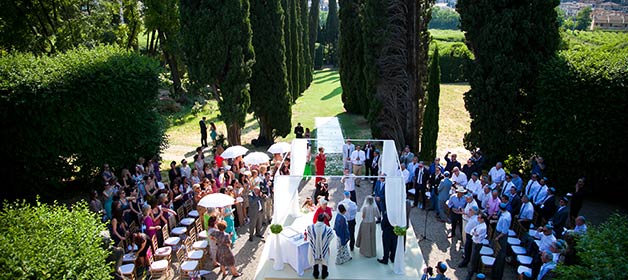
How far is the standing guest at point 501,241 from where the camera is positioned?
380 inches

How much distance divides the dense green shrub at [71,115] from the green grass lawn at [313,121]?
10.5 feet

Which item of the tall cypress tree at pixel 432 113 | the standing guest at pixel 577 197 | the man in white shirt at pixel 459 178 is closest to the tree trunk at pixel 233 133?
the tall cypress tree at pixel 432 113

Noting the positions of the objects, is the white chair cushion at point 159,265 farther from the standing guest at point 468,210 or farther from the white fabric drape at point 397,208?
the standing guest at point 468,210

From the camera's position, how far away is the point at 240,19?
61.8ft

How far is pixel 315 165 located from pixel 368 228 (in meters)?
6.31

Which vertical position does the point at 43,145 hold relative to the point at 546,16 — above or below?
below

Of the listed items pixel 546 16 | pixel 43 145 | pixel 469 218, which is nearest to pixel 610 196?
pixel 546 16

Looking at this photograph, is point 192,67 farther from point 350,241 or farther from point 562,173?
point 562,173

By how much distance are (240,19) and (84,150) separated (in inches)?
334

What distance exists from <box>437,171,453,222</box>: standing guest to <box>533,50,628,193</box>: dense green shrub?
11.3ft

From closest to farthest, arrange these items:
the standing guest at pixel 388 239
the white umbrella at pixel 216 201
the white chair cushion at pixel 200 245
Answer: the standing guest at pixel 388 239 < the white chair cushion at pixel 200 245 < the white umbrella at pixel 216 201

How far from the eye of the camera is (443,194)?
1308 centimetres

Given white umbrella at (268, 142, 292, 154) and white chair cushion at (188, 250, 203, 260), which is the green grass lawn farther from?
white chair cushion at (188, 250, 203, 260)

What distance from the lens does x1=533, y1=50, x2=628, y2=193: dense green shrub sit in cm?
1245
